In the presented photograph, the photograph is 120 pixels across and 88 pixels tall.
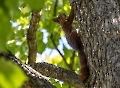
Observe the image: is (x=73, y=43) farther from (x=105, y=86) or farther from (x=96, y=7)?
(x=105, y=86)

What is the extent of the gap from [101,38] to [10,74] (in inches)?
47.0

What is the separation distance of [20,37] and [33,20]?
1006 mm

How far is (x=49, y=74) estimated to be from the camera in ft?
6.04

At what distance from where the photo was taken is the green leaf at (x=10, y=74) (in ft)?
1.36

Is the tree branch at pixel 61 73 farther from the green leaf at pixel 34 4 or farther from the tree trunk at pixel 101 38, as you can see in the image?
the green leaf at pixel 34 4

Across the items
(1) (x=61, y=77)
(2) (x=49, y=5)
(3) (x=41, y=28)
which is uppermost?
(2) (x=49, y=5)

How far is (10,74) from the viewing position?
0.41 metres

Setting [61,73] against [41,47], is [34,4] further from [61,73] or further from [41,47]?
[41,47]

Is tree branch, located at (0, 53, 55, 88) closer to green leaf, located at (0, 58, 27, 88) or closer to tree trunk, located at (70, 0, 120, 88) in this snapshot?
tree trunk, located at (70, 0, 120, 88)

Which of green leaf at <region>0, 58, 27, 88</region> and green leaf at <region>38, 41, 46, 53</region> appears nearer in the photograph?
green leaf at <region>0, 58, 27, 88</region>

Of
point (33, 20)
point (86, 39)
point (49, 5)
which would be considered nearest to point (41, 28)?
point (49, 5)

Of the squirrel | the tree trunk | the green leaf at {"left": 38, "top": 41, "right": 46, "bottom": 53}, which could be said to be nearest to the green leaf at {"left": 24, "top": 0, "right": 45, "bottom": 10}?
the tree trunk

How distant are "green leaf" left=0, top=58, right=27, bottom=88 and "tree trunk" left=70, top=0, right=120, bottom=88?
1.08 metres

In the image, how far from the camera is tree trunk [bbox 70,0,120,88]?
1502 millimetres
